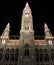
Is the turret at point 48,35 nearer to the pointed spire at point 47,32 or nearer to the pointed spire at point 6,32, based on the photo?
the pointed spire at point 47,32

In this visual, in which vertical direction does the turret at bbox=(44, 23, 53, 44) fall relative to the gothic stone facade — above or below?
above

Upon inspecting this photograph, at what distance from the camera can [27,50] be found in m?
47.0

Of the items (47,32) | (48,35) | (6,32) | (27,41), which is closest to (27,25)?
(47,32)

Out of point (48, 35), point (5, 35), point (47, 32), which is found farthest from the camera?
point (47, 32)

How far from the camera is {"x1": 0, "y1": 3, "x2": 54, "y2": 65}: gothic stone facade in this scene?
45.2m

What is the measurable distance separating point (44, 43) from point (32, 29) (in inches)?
181

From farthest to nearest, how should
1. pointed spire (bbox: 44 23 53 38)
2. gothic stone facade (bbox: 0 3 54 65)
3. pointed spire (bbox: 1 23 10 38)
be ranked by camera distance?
pointed spire (bbox: 1 23 10 38) → pointed spire (bbox: 44 23 53 38) → gothic stone facade (bbox: 0 3 54 65)

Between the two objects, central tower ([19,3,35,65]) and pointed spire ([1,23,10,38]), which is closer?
central tower ([19,3,35,65])

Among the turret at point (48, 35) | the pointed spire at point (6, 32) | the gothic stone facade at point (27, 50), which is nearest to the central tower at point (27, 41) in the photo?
the gothic stone facade at point (27, 50)

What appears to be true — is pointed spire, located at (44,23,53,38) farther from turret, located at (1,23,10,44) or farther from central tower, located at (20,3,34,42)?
turret, located at (1,23,10,44)

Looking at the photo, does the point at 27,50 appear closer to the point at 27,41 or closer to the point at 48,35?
the point at 27,41

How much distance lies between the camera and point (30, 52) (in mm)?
46375

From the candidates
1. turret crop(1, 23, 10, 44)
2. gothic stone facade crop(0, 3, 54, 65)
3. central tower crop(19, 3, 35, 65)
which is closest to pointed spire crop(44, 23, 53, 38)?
gothic stone facade crop(0, 3, 54, 65)

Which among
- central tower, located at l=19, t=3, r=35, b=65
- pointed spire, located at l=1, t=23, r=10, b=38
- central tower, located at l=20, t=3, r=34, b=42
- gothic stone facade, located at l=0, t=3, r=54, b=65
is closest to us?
gothic stone facade, located at l=0, t=3, r=54, b=65
